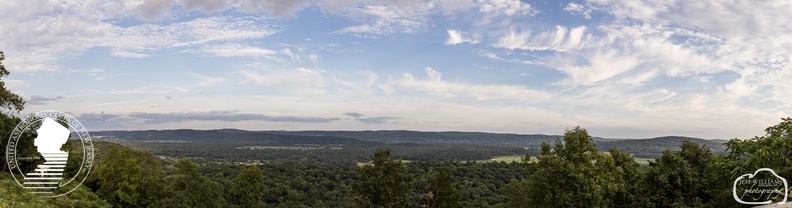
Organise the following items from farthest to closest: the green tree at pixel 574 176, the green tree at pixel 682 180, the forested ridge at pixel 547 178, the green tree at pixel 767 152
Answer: the green tree at pixel 682 180 < the green tree at pixel 574 176 < the forested ridge at pixel 547 178 < the green tree at pixel 767 152

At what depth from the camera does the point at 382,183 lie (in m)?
34.2

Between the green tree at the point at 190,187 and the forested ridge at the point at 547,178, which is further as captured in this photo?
→ the green tree at the point at 190,187

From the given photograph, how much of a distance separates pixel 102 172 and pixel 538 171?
3441 cm

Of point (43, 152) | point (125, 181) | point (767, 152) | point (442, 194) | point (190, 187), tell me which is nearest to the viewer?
point (767, 152)

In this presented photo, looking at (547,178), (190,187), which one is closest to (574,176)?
(547,178)

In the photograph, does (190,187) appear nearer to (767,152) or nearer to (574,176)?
(574,176)

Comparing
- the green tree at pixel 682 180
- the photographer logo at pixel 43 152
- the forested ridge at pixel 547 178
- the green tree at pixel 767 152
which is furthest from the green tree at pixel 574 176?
the photographer logo at pixel 43 152

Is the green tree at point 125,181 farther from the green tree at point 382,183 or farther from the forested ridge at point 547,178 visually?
the green tree at point 382,183

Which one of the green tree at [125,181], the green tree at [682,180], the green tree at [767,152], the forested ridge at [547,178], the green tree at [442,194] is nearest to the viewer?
the green tree at [767,152]

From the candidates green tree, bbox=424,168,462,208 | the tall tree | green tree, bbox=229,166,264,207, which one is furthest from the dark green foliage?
green tree, bbox=424,168,462,208

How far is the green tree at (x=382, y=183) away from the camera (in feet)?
112

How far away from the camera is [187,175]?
122 ft

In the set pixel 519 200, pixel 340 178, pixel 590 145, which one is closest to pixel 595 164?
pixel 590 145

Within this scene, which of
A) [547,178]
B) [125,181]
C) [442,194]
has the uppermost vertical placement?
[547,178]
